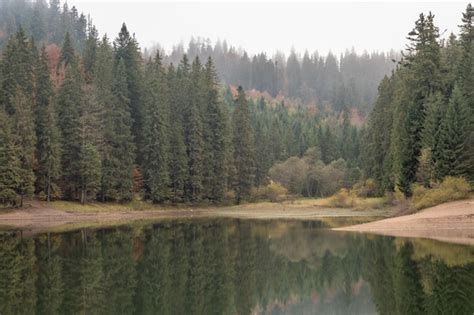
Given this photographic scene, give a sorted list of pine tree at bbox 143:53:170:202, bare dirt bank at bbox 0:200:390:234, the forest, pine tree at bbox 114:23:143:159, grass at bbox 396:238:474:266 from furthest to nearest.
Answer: pine tree at bbox 114:23:143:159
pine tree at bbox 143:53:170:202
the forest
bare dirt bank at bbox 0:200:390:234
grass at bbox 396:238:474:266

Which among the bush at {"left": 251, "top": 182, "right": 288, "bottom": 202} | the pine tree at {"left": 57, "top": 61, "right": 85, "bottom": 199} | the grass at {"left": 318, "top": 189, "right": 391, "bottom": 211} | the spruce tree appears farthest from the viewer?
the bush at {"left": 251, "top": 182, "right": 288, "bottom": 202}

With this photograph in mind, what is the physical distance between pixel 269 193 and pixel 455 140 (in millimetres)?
46874

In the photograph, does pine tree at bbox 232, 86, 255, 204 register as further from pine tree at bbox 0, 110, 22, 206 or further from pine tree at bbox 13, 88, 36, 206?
pine tree at bbox 0, 110, 22, 206

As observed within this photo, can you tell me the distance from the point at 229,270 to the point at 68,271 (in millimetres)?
7682

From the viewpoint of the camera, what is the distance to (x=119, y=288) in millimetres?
23609

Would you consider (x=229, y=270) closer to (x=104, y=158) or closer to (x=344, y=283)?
(x=344, y=283)

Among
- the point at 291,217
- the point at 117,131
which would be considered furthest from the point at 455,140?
the point at 117,131

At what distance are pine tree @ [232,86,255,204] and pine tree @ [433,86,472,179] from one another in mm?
43529

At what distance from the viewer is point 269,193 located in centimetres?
9681

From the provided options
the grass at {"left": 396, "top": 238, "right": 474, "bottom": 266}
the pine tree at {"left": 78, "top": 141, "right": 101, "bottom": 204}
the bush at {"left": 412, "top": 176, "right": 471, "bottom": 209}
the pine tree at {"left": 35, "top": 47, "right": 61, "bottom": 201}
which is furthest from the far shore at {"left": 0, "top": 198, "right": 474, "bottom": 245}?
the pine tree at {"left": 35, "top": 47, "right": 61, "bottom": 201}

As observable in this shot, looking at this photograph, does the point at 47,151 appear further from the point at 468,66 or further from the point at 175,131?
the point at 468,66

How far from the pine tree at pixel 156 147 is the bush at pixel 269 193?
18426mm

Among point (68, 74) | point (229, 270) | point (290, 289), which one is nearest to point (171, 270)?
point (229, 270)

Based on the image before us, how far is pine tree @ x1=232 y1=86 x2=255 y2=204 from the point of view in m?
94.3
